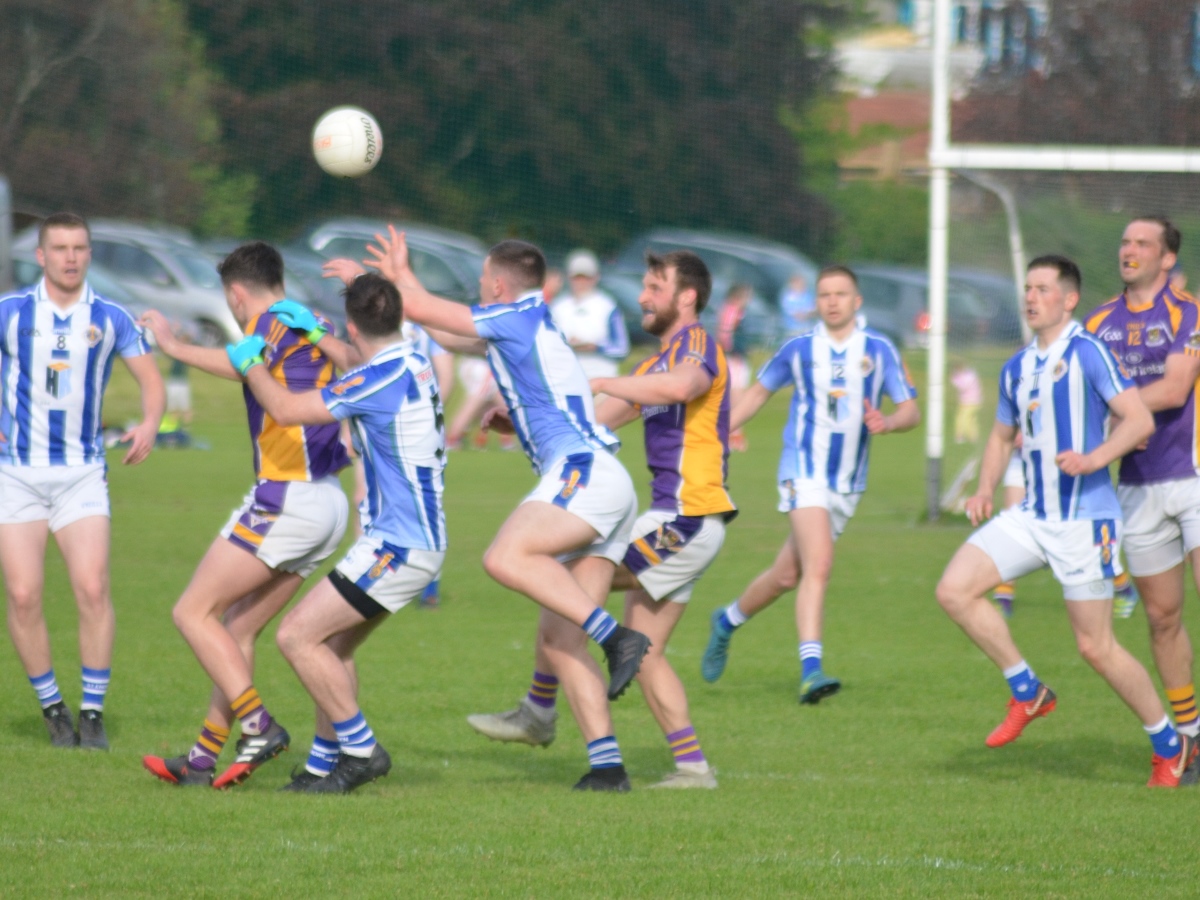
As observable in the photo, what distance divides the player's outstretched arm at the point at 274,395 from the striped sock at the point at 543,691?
1.53 m

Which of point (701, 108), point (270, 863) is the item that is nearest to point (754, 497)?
point (270, 863)

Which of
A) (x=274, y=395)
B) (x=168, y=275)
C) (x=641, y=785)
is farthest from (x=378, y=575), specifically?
(x=168, y=275)

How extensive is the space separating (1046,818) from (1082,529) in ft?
3.97

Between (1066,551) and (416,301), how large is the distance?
2731 millimetres

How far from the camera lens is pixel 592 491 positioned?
6105mm

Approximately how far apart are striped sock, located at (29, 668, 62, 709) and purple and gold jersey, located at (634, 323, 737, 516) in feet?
8.87

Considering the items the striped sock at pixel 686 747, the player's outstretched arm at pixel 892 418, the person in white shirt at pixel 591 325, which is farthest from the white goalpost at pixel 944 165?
the striped sock at pixel 686 747

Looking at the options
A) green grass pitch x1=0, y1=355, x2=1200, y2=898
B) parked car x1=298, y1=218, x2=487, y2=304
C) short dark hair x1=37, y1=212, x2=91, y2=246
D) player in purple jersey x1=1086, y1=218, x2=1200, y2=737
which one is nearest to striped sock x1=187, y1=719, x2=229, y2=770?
green grass pitch x1=0, y1=355, x2=1200, y2=898

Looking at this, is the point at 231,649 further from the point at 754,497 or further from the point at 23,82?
the point at 23,82

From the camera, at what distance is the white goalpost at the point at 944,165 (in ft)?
44.7

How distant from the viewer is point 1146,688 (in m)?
6.46

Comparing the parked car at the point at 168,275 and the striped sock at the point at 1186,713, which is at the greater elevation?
the parked car at the point at 168,275

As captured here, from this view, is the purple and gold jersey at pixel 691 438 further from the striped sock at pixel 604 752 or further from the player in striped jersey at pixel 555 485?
the striped sock at pixel 604 752

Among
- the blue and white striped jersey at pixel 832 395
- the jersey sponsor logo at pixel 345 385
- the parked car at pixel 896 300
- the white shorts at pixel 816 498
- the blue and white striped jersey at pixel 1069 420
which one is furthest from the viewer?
the parked car at pixel 896 300
